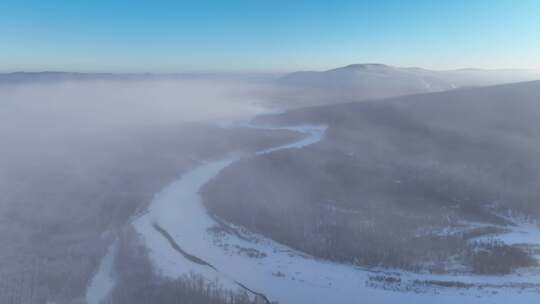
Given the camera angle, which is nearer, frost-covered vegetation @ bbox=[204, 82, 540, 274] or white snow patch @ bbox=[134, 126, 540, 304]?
white snow patch @ bbox=[134, 126, 540, 304]

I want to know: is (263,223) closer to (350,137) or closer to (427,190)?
(427,190)

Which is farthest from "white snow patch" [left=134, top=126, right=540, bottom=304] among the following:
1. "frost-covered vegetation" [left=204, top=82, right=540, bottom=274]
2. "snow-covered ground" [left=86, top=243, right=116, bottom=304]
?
"snow-covered ground" [left=86, top=243, right=116, bottom=304]

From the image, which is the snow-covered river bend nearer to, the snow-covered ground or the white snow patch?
the white snow patch

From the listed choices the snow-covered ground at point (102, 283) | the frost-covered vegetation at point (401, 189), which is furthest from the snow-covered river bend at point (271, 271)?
the frost-covered vegetation at point (401, 189)

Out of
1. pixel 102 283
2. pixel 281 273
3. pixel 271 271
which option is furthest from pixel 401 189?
pixel 102 283

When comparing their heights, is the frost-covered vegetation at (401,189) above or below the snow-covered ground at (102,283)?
above

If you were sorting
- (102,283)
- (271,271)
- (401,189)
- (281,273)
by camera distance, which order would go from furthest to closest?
(401,189)
(271,271)
(281,273)
(102,283)

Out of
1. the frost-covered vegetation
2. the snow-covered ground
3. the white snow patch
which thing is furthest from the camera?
the frost-covered vegetation

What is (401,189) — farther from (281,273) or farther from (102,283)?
(102,283)

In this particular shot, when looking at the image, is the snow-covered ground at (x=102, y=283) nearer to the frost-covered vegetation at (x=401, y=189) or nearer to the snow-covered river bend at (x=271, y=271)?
the snow-covered river bend at (x=271, y=271)
